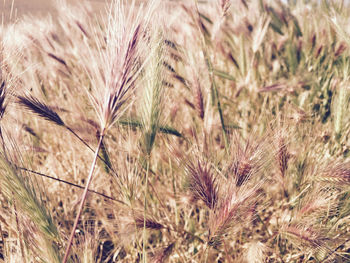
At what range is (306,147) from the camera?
1.08 meters

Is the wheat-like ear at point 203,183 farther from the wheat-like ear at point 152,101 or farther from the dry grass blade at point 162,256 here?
the dry grass blade at point 162,256

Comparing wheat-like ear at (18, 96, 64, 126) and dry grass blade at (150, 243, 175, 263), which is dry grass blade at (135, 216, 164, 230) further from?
wheat-like ear at (18, 96, 64, 126)

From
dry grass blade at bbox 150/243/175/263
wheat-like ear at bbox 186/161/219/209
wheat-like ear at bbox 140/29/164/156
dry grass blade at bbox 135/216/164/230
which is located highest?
wheat-like ear at bbox 140/29/164/156

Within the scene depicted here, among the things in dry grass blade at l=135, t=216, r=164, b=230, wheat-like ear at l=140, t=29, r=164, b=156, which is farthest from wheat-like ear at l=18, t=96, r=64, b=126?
dry grass blade at l=135, t=216, r=164, b=230

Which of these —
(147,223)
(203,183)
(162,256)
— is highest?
(203,183)

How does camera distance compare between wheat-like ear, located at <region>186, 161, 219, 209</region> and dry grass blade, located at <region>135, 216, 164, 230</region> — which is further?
dry grass blade, located at <region>135, 216, 164, 230</region>

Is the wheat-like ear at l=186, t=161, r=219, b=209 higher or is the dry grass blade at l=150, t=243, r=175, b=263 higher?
the wheat-like ear at l=186, t=161, r=219, b=209

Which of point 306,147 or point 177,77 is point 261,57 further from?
point 306,147

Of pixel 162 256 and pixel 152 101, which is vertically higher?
pixel 152 101

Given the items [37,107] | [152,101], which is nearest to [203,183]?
[152,101]

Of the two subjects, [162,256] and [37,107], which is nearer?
[37,107]

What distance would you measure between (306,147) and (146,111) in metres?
0.61

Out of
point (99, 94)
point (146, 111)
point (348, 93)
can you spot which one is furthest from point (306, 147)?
point (99, 94)

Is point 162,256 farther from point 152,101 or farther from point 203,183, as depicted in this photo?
point 152,101
